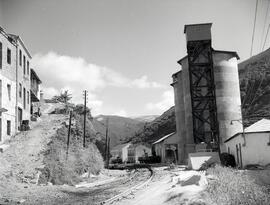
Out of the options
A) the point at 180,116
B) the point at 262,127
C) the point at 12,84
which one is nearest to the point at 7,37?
the point at 12,84

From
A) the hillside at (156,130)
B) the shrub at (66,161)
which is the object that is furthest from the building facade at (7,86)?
the hillside at (156,130)

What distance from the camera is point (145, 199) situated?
14867 millimetres

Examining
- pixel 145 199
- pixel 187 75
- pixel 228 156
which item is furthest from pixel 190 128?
pixel 145 199

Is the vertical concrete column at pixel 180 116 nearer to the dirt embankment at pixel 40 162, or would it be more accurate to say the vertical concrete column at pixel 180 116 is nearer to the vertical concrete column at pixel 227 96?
the vertical concrete column at pixel 227 96

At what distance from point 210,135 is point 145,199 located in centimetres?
2795

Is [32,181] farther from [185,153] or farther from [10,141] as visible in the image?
[185,153]

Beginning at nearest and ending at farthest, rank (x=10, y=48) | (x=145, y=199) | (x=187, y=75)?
(x=145, y=199)
(x=10, y=48)
(x=187, y=75)

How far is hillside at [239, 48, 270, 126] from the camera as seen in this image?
8069 cm

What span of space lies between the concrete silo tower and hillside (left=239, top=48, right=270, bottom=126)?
32522mm

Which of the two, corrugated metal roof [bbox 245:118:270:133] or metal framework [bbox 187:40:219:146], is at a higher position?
metal framework [bbox 187:40:219:146]

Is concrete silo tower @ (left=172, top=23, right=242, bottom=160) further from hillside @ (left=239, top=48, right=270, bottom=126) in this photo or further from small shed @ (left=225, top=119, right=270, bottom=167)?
hillside @ (left=239, top=48, right=270, bottom=126)

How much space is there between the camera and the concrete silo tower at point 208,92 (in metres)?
40.3

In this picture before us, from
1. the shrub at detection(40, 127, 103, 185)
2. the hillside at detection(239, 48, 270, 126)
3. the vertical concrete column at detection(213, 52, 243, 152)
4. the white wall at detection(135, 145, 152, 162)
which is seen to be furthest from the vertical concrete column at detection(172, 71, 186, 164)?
the white wall at detection(135, 145, 152, 162)

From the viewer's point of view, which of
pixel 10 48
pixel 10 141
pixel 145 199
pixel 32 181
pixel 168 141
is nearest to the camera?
pixel 145 199
